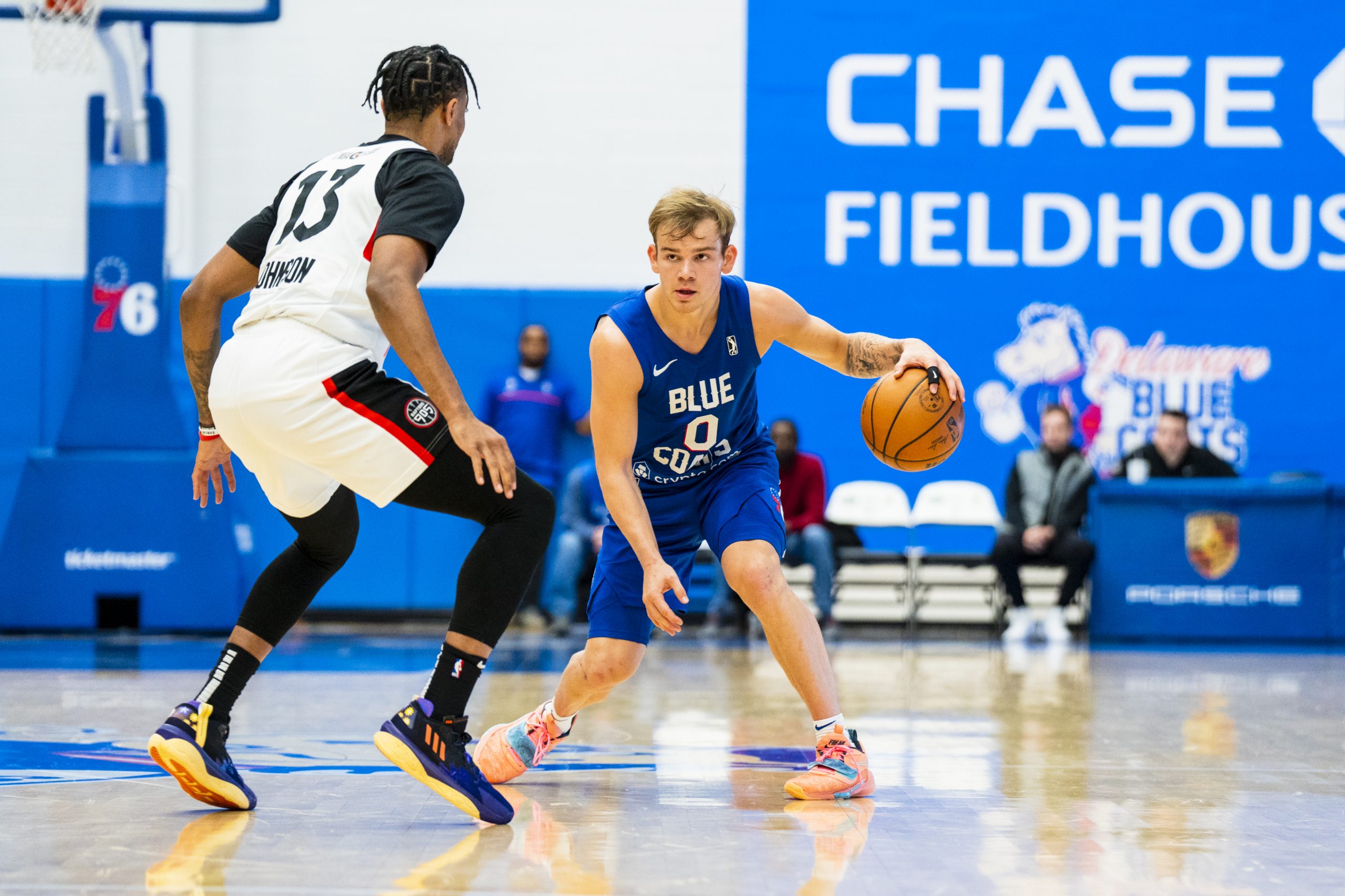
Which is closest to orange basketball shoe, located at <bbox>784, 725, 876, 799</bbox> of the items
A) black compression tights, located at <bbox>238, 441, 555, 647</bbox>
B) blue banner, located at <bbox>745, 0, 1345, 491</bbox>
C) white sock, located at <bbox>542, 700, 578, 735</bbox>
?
white sock, located at <bbox>542, 700, 578, 735</bbox>

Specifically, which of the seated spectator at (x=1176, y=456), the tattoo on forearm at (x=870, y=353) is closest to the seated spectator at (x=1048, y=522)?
the seated spectator at (x=1176, y=456)

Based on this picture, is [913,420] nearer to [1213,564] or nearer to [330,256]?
[330,256]

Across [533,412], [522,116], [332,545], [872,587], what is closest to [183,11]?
[522,116]

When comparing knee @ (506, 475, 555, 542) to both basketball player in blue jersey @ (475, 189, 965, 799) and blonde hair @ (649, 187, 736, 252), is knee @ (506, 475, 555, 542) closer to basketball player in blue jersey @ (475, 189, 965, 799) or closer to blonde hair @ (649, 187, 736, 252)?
basketball player in blue jersey @ (475, 189, 965, 799)

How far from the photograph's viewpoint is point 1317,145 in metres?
9.92

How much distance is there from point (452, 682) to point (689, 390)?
954 mm

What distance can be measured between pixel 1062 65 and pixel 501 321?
14.6 feet

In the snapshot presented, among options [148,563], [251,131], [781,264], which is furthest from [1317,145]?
[148,563]

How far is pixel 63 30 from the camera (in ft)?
27.4

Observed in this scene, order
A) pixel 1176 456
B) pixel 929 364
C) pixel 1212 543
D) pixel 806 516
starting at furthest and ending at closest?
pixel 1176 456 → pixel 1212 543 → pixel 806 516 → pixel 929 364

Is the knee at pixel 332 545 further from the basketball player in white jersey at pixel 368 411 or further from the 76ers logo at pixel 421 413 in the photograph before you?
the 76ers logo at pixel 421 413

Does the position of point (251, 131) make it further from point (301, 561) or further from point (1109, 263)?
point (301, 561)

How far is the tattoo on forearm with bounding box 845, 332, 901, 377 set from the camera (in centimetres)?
355

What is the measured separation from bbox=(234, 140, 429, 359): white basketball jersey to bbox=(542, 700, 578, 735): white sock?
1084mm
